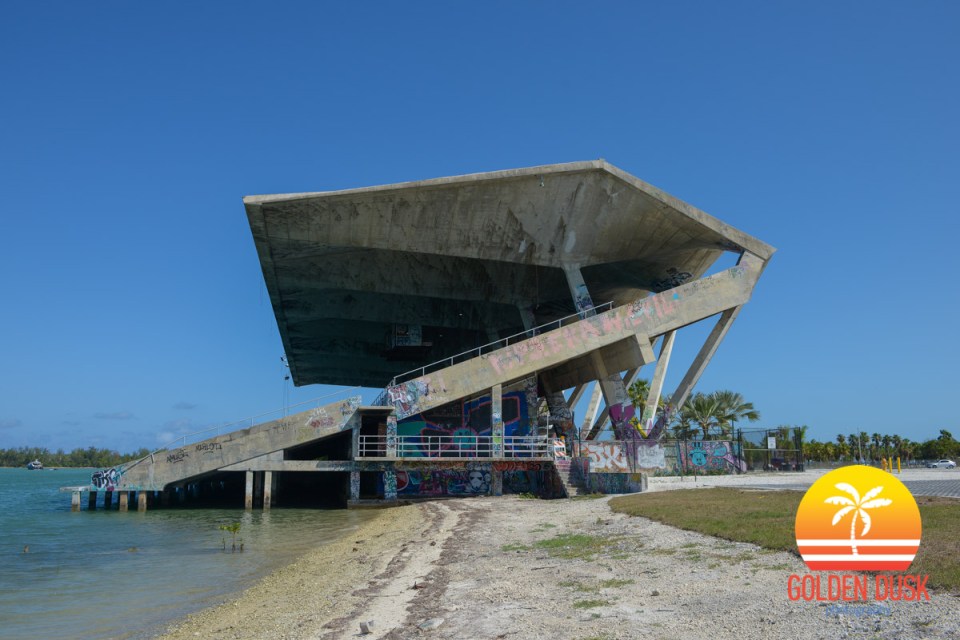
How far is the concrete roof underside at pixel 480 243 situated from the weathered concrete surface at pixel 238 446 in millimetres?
8834

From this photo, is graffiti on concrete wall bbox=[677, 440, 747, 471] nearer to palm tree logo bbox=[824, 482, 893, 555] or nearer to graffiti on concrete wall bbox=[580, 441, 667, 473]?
graffiti on concrete wall bbox=[580, 441, 667, 473]

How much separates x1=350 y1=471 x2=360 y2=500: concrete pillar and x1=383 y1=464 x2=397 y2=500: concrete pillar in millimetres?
1422

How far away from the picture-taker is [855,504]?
709 cm

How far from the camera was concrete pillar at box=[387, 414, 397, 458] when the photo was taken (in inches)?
1367

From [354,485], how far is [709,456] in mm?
18998

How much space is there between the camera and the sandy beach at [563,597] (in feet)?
23.2

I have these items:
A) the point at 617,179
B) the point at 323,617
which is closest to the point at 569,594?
the point at 323,617

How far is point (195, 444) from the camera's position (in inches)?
1355

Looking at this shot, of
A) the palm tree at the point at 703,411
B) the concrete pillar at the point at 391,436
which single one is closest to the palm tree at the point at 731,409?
the palm tree at the point at 703,411

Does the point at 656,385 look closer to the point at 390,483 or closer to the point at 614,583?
the point at 390,483

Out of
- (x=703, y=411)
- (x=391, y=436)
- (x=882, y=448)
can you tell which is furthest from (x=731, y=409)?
(x=882, y=448)

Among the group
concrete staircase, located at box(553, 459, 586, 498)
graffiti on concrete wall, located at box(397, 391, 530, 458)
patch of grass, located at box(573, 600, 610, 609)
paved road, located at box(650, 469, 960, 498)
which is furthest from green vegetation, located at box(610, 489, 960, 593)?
graffiti on concrete wall, located at box(397, 391, 530, 458)

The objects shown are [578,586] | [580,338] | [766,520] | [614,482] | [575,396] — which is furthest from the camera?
[575,396]

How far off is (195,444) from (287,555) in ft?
56.4
